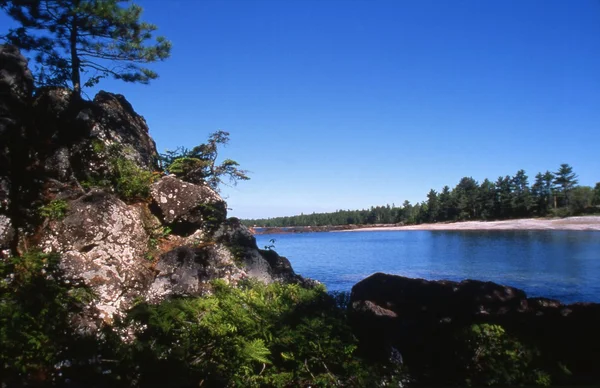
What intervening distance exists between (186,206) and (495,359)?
654 cm

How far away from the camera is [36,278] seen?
15.1ft

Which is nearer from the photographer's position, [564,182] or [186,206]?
[186,206]

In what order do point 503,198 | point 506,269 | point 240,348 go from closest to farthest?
point 240,348
point 506,269
point 503,198

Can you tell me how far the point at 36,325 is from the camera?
3873mm

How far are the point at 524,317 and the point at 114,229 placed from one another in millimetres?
8200

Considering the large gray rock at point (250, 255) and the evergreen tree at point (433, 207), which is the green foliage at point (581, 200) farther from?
the large gray rock at point (250, 255)

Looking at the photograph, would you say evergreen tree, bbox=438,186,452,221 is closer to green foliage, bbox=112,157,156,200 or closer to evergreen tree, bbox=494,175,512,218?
evergreen tree, bbox=494,175,512,218

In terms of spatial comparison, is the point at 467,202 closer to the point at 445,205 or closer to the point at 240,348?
the point at 445,205

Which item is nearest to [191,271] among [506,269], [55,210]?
[55,210]

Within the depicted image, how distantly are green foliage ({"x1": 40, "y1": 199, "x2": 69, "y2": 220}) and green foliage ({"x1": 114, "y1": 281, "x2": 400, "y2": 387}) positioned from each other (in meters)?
2.75

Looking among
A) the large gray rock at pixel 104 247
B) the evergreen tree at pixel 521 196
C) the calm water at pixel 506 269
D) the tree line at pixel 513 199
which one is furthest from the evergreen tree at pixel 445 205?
the large gray rock at pixel 104 247

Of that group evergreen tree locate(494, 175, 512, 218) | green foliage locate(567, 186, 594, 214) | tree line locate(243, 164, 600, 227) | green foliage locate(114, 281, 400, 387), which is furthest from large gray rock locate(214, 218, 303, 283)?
evergreen tree locate(494, 175, 512, 218)

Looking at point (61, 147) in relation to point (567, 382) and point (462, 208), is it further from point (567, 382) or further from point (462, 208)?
point (462, 208)

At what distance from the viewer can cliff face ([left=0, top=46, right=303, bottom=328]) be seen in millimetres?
5820
